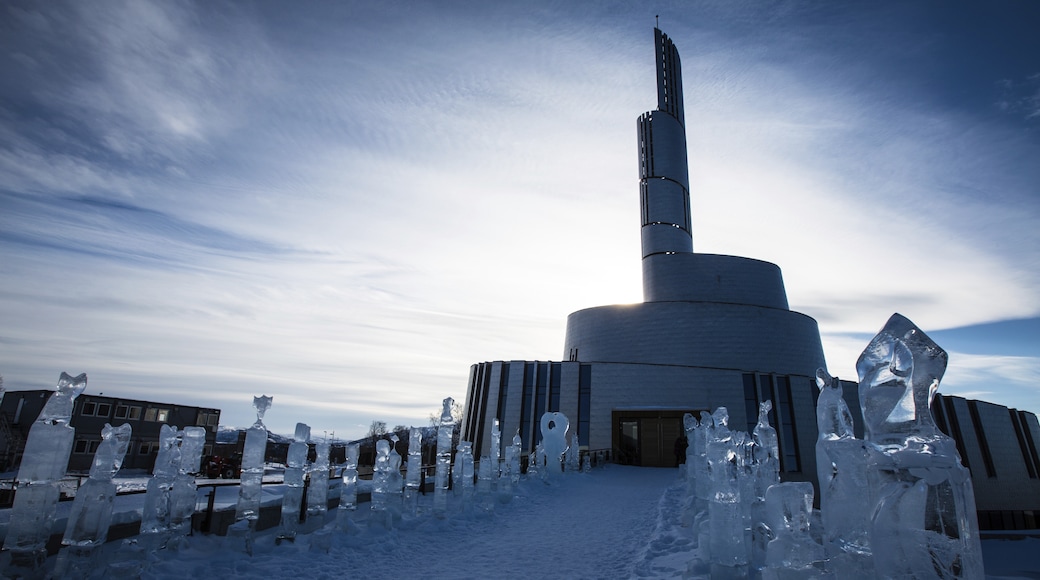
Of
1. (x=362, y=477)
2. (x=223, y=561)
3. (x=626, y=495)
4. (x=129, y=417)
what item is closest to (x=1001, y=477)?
(x=626, y=495)

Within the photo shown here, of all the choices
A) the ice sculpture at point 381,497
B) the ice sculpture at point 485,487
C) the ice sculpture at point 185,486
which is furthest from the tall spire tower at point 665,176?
the ice sculpture at point 185,486

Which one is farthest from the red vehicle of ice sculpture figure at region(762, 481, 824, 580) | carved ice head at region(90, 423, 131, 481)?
ice sculpture figure at region(762, 481, 824, 580)

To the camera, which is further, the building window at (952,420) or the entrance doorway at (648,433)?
the building window at (952,420)

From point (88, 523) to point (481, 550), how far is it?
17.1 ft

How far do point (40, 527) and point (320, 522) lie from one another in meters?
3.99

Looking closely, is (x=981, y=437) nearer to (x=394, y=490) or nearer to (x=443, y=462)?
(x=443, y=462)

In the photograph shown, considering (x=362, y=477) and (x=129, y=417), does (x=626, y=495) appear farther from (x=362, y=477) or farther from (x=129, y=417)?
(x=129, y=417)

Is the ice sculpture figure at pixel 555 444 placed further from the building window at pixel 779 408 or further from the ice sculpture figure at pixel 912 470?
the building window at pixel 779 408

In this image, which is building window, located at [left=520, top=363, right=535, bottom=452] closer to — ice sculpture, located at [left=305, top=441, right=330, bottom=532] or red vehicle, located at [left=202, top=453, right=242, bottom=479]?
red vehicle, located at [left=202, top=453, right=242, bottom=479]

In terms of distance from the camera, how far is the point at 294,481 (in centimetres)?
810

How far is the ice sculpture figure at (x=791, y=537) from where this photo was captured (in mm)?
3561

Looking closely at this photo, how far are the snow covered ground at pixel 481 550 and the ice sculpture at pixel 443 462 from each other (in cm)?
36

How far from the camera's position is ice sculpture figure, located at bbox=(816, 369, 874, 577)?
307 centimetres

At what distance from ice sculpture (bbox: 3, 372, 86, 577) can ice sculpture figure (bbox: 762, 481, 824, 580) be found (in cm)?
621
